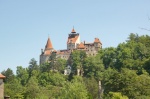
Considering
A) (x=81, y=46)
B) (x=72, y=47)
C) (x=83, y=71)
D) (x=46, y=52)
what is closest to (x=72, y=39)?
(x=72, y=47)

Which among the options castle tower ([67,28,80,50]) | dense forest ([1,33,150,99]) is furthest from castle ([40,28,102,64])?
dense forest ([1,33,150,99])

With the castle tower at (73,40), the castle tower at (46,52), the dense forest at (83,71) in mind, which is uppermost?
the castle tower at (73,40)

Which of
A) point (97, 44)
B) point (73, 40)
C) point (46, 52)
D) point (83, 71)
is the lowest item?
point (83, 71)

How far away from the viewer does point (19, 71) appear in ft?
313

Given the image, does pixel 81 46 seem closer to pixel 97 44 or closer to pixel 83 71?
A: pixel 97 44

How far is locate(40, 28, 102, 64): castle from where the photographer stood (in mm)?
104500

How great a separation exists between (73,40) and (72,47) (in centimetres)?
225

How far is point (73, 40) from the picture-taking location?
11062 centimetres

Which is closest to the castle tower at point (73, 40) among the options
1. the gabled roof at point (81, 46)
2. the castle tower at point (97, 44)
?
the gabled roof at point (81, 46)

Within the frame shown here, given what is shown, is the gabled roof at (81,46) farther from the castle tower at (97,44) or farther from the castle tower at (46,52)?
the castle tower at (46,52)

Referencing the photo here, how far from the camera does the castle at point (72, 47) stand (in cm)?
10450

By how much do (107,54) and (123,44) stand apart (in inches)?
186

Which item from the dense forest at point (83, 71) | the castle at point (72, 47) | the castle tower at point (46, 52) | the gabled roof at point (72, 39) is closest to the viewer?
the dense forest at point (83, 71)

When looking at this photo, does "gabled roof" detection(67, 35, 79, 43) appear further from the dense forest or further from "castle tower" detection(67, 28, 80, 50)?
the dense forest
